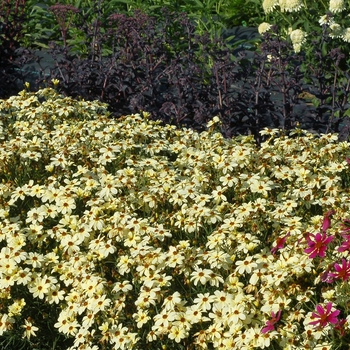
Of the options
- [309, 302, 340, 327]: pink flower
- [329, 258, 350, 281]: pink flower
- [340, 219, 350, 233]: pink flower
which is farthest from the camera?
[340, 219, 350, 233]: pink flower

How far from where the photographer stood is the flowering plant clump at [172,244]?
11.4 feet

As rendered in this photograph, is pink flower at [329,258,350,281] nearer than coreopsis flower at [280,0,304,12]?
Yes

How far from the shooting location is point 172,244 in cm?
408

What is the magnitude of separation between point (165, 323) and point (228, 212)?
1.01 meters

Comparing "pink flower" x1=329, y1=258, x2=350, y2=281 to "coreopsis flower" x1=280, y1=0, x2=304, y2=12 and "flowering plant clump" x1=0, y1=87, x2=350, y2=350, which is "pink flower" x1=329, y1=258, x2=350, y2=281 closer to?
"flowering plant clump" x1=0, y1=87, x2=350, y2=350

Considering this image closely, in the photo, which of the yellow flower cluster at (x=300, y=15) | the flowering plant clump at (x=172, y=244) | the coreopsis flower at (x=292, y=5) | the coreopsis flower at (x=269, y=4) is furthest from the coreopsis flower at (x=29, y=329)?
the coreopsis flower at (x=269, y=4)

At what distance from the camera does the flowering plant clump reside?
136 inches

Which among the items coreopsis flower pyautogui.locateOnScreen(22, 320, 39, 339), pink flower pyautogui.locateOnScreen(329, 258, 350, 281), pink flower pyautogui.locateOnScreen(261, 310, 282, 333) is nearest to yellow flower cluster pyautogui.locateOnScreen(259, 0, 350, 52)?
pink flower pyautogui.locateOnScreen(329, 258, 350, 281)

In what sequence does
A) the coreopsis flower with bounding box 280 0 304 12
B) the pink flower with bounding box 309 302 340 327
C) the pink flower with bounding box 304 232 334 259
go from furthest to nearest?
1. the coreopsis flower with bounding box 280 0 304 12
2. the pink flower with bounding box 304 232 334 259
3. the pink flower with bounding box 309 302 340 327

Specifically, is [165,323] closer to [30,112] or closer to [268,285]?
[268,285]

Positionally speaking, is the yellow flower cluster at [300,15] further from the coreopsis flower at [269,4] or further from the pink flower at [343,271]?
the pink flower at [343,271]

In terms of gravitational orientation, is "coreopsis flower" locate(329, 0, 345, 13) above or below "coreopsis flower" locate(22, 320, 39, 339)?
above

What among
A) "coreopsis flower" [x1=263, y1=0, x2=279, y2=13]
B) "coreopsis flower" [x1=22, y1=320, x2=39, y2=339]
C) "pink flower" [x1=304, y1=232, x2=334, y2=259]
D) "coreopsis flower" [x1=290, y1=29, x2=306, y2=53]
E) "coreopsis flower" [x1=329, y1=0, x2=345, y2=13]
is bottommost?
"coreopsis flower" [x1=22, y1=320, x2=39, y2=339]

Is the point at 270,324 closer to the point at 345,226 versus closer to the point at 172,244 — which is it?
the point at 345,226
